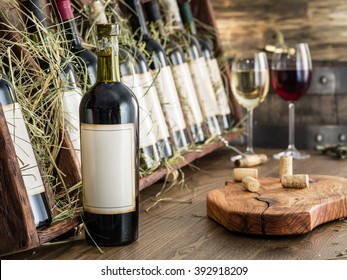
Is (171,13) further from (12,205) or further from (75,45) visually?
(12,205)

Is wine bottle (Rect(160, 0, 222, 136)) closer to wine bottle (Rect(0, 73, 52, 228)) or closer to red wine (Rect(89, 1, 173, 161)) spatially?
red wine (Rect(89, 1, 173, 161))

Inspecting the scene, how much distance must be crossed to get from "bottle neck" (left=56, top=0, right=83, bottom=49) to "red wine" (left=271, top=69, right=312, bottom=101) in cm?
81

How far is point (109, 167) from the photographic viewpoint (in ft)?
4.47

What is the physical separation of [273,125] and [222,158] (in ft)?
1.16

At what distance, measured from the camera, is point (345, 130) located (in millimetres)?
2592

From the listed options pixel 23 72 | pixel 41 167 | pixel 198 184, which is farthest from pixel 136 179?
pixel 198 184

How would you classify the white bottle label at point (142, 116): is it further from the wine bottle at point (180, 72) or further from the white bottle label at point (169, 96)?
the wine bottle at point (180, 72)

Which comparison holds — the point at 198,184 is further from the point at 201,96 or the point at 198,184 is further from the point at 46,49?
the point at 46,49

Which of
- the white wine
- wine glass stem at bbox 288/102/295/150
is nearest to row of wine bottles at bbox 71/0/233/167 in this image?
the white wine

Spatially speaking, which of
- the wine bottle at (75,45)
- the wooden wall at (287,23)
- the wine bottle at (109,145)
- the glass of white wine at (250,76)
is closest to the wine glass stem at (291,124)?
the glass of white wine at (250,76)

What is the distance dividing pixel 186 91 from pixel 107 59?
2.73 feet

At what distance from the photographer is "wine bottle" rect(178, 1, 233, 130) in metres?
2.40

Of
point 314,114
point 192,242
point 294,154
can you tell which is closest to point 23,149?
point 192,242

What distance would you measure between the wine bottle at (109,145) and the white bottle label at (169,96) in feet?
2.09
